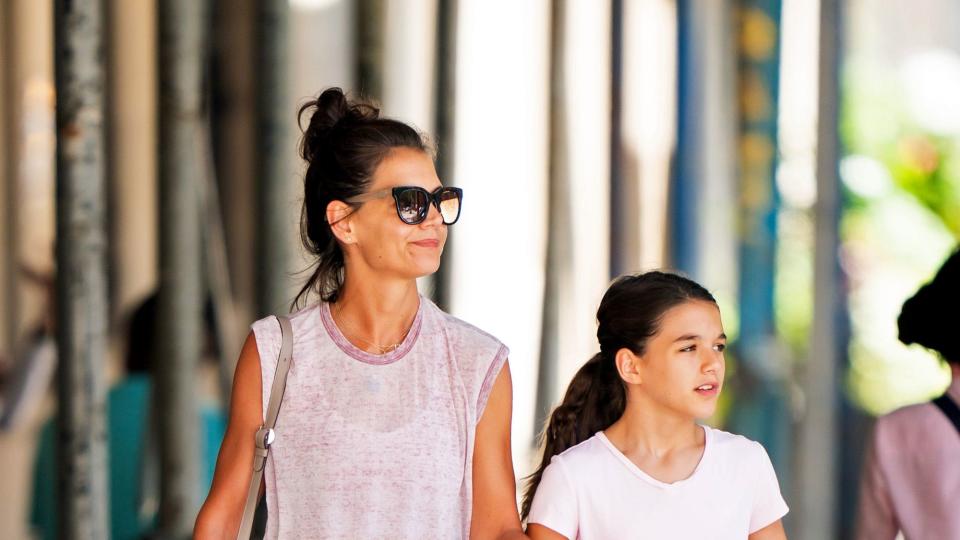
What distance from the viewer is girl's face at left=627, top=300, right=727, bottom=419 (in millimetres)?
2623

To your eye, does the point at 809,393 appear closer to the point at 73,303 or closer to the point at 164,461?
the point at 164,461

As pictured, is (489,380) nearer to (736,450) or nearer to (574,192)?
(736,450)

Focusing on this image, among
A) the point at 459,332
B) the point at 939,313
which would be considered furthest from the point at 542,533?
the point at 939,313

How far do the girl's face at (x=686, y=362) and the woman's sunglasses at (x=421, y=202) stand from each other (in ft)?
1.55

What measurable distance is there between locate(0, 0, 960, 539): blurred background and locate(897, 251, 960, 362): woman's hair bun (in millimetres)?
2095

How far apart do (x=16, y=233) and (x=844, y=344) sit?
3106 mm

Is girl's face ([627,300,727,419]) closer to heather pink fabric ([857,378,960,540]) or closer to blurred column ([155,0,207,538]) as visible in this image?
heather pink fabric ([857,378,960,540])

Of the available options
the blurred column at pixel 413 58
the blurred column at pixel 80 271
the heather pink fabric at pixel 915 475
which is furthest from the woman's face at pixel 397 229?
the blurred column at pixel 413 58

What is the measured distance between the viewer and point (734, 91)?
18.6ft

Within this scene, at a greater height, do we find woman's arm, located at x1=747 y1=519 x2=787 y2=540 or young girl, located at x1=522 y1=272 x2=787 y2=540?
young girl, located at x1=522 y1=272 x2=787 y2=540

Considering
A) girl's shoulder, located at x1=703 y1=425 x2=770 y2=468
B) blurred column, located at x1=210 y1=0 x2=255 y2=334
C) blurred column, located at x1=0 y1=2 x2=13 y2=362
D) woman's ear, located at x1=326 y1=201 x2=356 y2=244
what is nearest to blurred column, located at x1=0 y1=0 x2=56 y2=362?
blurred column, located at x1=0 y1=2 x2=13 y2=362

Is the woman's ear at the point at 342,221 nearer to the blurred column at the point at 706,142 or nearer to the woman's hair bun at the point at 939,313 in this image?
the woman's hair bun at the point at 939,313

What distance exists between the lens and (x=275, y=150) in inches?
176

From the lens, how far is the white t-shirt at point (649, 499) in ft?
8.38
